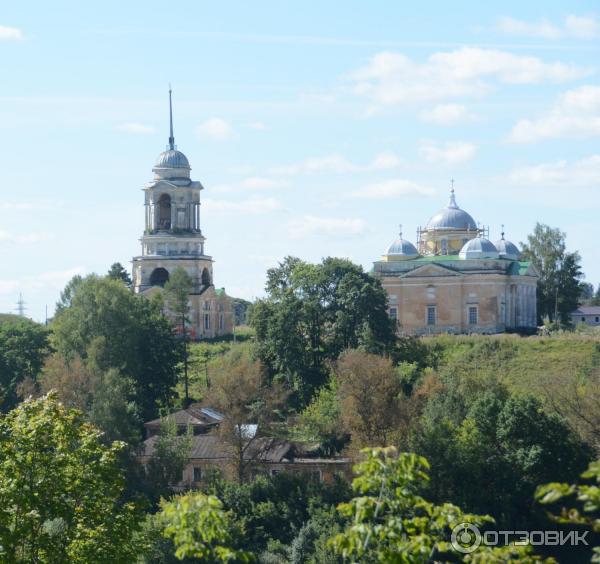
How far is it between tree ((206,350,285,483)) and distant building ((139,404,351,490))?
0.18 meters

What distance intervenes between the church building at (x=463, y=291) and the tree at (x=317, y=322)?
17.9ft

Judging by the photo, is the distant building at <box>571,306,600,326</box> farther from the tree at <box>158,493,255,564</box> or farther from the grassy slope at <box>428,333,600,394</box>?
the tree at <box>158,493,255,564</box>

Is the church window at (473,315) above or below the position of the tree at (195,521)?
above

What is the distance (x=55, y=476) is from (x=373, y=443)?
2228cm

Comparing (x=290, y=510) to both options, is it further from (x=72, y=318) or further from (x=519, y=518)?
(x=72, y=318)

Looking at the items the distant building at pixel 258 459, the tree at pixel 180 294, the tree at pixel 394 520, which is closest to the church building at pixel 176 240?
the tree at pixel 180 294

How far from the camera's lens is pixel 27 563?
22.2m

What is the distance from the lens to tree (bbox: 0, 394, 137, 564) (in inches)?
859

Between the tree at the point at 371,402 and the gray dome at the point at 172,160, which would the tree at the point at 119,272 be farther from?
the tree at the point at 371,402

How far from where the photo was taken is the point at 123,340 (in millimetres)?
55969

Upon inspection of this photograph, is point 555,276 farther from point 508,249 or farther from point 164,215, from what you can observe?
point 164,215

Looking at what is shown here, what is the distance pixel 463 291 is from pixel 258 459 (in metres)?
20.2

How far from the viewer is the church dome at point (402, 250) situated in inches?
2633

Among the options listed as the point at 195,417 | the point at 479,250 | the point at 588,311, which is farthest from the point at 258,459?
the point at 588,311
